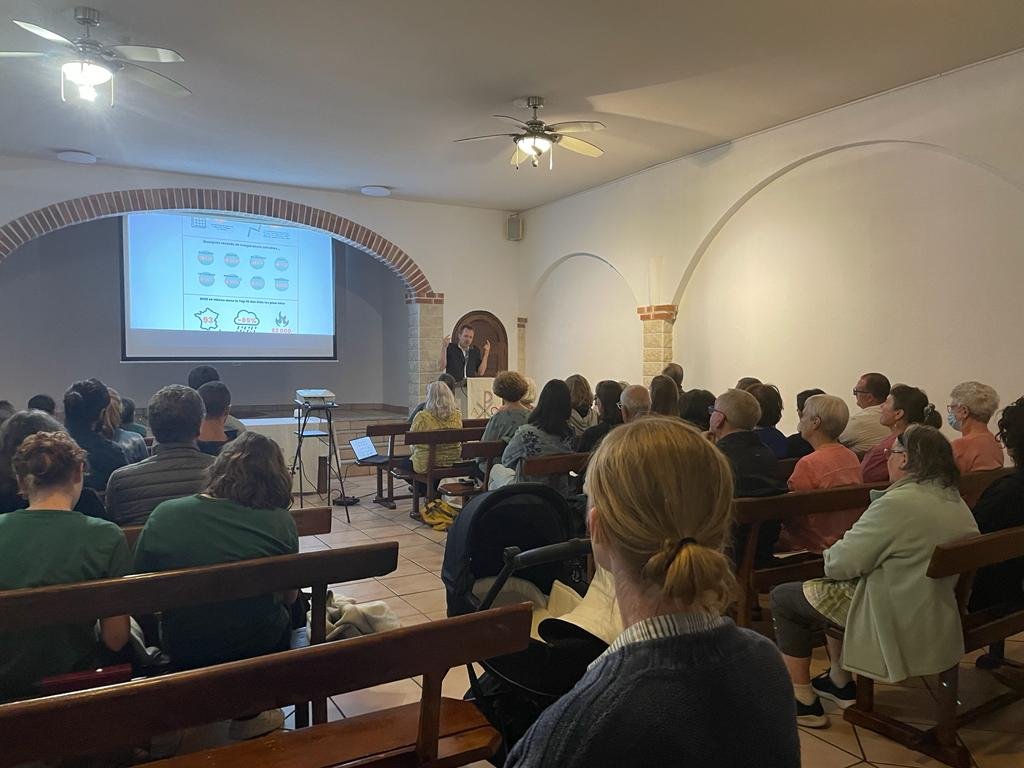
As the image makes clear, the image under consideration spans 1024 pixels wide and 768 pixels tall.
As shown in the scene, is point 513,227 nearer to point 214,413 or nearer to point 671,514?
point 214,413

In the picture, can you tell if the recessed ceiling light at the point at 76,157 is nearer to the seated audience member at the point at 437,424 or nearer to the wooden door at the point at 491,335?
the seated audience member at the point at 437,424

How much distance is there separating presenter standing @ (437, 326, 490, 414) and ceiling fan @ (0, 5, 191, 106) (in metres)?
4.80

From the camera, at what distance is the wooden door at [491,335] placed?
9008 mm

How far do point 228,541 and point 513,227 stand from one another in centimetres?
745

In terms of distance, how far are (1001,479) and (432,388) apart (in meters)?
4.25

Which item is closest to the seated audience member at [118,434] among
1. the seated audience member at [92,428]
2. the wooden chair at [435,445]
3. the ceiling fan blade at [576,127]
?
the seated audience member at [92,428]

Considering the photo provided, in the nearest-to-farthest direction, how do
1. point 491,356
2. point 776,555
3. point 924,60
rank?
point 776,555, point 924,60, point 491,356

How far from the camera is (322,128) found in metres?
5.75

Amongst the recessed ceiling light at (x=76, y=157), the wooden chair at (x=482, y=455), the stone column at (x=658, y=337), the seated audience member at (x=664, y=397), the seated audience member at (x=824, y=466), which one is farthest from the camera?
the stone column at (x=658, y=337)

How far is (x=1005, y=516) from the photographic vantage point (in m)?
2.67

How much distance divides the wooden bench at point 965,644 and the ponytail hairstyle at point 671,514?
1.69m

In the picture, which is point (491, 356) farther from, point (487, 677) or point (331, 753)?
point (331, 753)

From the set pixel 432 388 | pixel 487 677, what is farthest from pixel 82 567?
pixel 432 388

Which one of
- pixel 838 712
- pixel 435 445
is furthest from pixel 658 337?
pixel 838 712
